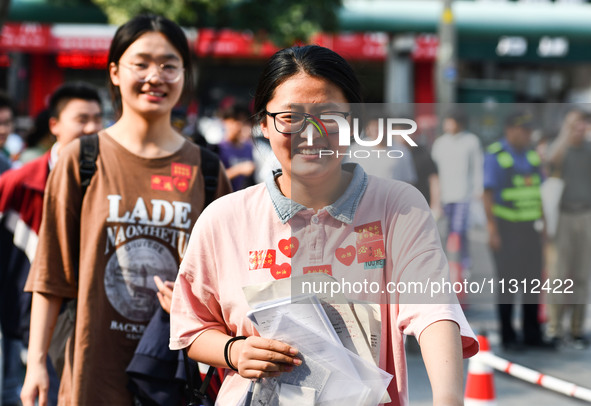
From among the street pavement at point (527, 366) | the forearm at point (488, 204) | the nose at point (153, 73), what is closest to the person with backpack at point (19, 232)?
the nose at point (153, 73)

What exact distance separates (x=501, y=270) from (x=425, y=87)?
75.8 ft

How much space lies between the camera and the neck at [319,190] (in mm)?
2037

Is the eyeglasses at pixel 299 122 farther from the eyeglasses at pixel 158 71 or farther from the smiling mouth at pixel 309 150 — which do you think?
the eyeglasses at pixel 158 71

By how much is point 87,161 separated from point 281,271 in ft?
3.90

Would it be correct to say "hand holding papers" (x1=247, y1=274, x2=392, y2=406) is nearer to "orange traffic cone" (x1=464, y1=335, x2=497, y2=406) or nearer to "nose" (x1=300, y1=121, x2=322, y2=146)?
"nose" (x1=300, y1=121, x2=322, y2=146)

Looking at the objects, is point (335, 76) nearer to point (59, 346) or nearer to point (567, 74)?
point (59, 346)

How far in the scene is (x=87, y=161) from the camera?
115 inches

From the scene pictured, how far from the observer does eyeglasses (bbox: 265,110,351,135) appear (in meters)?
1.98

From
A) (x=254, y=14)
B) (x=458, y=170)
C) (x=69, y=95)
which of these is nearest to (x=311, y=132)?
(x=69, y=95)

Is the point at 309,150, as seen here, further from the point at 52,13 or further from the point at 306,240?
the point at 52,13

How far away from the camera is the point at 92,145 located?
298 cm

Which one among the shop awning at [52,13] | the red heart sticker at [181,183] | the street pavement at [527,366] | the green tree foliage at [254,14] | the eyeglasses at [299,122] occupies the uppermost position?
the shop awning at [52,13]

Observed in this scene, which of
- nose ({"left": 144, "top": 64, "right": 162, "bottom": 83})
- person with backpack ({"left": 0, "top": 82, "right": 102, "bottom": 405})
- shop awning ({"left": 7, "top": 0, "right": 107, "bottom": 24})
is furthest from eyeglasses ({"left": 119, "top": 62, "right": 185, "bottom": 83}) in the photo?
shop awning ({"left": 7, "top": 0, "right": 107, "bottom": 24})

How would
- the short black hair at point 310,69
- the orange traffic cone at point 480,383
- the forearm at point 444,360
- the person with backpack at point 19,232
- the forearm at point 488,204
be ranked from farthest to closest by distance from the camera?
the forearm at point 488,204 → the orange traffic cone at point 480,383 → the person with backpack at point 19,232 → the short black hair at point 310,69 → the forearm at point 444,360
